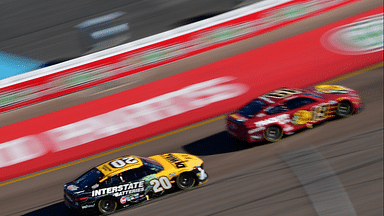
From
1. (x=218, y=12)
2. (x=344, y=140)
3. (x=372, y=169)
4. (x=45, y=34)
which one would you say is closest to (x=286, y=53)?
(x=218, y=12)

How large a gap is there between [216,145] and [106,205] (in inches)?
150

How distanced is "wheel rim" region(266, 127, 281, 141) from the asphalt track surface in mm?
223

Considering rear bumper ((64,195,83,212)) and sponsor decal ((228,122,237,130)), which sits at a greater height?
sponsor decal ((228,122,237,130))

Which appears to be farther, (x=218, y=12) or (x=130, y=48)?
(x=218, y=12)

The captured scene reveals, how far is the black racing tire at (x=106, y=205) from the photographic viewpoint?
985 cm

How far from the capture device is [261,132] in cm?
1182

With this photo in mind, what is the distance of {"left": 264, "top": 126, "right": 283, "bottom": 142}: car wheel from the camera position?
11906 millimetres

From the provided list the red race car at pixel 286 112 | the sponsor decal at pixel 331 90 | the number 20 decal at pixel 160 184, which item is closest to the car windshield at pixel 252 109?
the red race car at pixel 286 112

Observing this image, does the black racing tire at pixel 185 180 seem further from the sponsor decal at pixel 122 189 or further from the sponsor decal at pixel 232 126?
the sponsor decal at pixel 232 126

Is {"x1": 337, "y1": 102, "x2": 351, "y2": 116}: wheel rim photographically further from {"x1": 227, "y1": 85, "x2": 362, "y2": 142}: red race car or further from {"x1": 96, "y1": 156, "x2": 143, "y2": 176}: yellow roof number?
{"x1": 96, "y1": 156, "x2": 143, "y2": 176}: yellow roof number

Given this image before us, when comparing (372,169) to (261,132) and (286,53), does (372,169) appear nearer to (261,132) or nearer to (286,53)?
(261,132)

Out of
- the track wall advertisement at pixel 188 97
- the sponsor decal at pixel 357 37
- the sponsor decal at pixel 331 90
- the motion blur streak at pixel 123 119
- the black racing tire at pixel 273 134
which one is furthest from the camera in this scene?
the sponsor decal at pixel 357 37

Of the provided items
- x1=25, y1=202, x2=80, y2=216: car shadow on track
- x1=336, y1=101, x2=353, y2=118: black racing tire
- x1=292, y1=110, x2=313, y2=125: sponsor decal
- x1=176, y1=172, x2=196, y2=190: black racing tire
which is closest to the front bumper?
x1=176, y1=172, x2=196, y2=190: black racing tire

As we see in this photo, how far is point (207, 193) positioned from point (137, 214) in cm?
160
